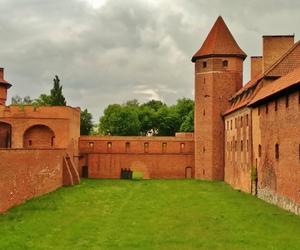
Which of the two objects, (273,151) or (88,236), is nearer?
(88,236)

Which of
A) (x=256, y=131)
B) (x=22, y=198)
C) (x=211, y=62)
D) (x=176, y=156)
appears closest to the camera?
(x=22, y=198)

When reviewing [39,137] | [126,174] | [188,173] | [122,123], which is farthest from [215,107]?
[122,123]

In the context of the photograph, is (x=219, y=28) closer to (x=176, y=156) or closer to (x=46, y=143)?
(x=176, y=156)

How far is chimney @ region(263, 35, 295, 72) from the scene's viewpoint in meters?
35.4

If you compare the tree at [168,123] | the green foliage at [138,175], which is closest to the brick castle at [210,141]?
the green foliage at [138,175]

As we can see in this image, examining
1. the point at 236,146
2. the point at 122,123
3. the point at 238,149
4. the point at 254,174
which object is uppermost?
the point at 122,123

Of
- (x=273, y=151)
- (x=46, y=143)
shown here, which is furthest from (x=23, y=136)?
(x=273, y=151)

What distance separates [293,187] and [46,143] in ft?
81.8

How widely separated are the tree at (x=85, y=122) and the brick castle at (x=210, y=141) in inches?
974

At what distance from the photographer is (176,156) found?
5100 centimetres

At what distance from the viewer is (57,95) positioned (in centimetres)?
6162

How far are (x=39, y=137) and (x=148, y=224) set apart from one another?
2549 centimetres

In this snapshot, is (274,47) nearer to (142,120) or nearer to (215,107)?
(215,107)

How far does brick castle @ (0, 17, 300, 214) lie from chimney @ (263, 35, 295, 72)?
0.06 m
